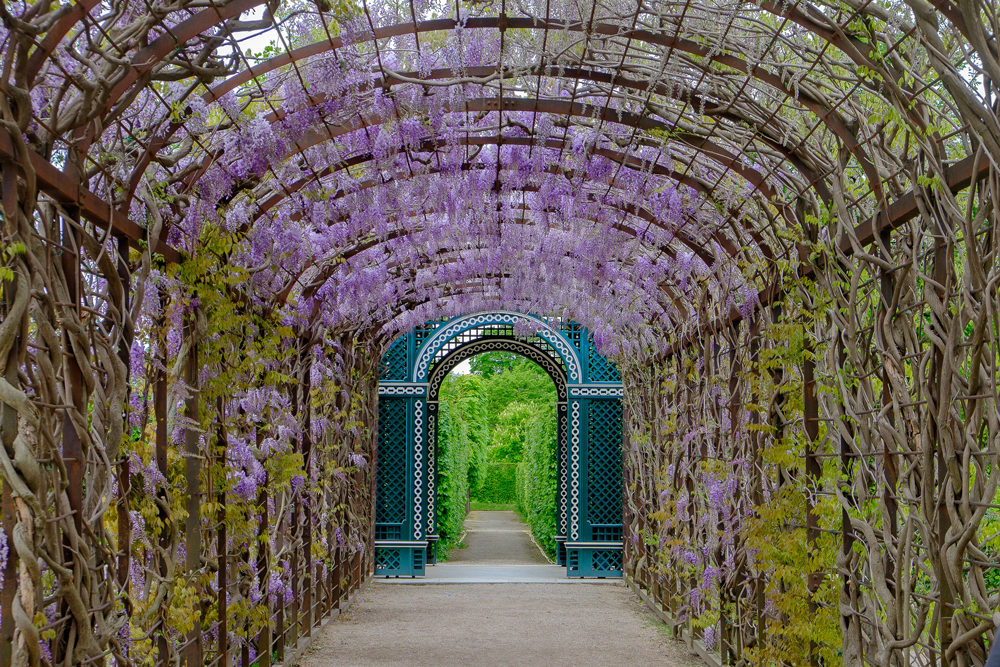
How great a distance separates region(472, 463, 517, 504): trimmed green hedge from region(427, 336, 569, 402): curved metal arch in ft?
48.5

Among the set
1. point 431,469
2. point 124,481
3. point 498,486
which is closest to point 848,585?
point 124,481

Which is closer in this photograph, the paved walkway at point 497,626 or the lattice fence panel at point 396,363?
the paved walkway at point 497,626

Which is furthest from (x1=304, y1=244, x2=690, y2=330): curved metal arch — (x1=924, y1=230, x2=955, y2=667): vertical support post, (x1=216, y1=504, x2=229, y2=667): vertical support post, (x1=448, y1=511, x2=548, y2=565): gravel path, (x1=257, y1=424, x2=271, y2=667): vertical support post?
(x1=448, y1=511, x2=548, y2=565): gravel path

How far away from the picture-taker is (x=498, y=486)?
25609 millimetres

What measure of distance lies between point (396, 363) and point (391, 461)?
1114 mm

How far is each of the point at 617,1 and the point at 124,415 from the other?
7.57 feet

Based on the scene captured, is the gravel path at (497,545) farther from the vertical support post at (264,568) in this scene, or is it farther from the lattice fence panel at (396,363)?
the vertical support post at (264,568)

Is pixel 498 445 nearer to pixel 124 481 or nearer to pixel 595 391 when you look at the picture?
pixel 595 391

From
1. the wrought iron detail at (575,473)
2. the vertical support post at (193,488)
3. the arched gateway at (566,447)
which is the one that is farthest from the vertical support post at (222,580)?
the wrought iron detail at (575,473)

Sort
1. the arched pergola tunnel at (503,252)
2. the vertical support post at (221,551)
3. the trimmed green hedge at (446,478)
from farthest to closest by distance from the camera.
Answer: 1. the trimmed green hedge at (446,478)
2. the vertical support post at (221,551)
3. the arched pergola tunnel at (503,252)

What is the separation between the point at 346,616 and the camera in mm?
7566

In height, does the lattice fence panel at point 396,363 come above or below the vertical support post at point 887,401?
above

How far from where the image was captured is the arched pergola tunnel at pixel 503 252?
7.77ft

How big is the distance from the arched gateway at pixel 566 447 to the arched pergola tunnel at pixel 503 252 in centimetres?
336
